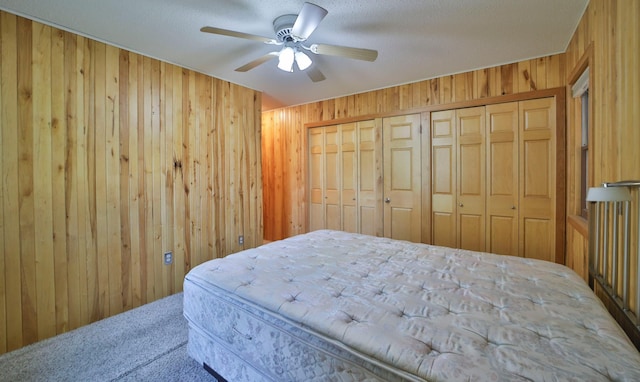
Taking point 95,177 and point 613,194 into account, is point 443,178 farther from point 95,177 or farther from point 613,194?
point 95,177

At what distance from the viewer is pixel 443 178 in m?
3.23

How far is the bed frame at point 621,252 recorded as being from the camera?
1.11m

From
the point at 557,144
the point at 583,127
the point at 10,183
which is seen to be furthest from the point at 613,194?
the point at 10,183

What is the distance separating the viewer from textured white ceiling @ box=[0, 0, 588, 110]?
1.84m

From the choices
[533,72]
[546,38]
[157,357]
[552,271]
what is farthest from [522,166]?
[157,357]

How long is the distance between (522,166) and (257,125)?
3250 millimetres

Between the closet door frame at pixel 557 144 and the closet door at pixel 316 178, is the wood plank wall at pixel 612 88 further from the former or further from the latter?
the closet door at pixel 316 178

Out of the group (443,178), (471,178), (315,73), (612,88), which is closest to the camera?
(612,88)

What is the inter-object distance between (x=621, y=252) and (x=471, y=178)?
1.91 m

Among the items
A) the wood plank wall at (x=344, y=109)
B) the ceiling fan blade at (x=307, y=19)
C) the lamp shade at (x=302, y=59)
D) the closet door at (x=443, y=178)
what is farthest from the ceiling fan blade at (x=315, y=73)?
the closet door at (x=443, y=178)

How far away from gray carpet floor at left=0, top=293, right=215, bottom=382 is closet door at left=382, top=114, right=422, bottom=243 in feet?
8.71

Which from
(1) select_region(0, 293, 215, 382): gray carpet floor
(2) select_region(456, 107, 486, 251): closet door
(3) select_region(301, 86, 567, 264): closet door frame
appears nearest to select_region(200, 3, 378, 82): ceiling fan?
(3) select_region(301, 86, 567, 264): closet door frame

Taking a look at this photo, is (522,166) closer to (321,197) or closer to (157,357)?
(321,197)

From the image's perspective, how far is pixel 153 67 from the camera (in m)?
2.68
